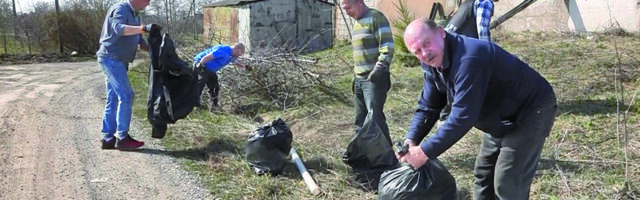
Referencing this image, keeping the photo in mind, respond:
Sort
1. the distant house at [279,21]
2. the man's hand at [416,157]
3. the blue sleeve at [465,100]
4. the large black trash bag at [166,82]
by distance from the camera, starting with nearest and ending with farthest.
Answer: the blue sleeve at [465,100] → the man's hand at [416,157] → the large black trash bag at [166,82] → the distant house at [279,21]

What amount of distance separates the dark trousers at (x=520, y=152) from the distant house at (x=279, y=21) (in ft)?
41.8

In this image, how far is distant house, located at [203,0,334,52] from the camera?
15734 mm

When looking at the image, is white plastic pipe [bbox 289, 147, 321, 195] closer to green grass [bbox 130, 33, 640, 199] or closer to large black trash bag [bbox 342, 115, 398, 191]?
green grass [bbox 130, 33, 640, 199]

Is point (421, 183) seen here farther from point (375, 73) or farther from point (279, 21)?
point (279, 21)

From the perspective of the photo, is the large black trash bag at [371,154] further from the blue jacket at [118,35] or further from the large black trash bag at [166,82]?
the blue jacket at [118,35]

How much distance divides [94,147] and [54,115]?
213cm

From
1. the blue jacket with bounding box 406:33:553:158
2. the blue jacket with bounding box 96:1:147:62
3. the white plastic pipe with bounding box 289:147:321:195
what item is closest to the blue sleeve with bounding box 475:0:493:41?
the blue jacket with bounding box 406:33:553:158

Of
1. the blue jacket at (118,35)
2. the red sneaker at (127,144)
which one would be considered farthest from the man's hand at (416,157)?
the red sneaker at (127,144)

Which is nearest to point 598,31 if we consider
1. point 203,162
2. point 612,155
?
point 612,155

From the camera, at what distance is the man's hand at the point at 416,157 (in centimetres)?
262

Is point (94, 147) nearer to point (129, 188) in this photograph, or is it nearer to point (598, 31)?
point (129, 188)

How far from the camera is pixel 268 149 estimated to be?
4.34 meters

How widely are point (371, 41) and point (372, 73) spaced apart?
0.30 metres

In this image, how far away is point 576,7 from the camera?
9.40 m
